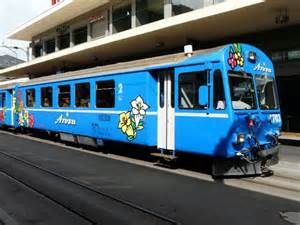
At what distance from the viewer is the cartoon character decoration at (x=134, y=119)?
13.2 m

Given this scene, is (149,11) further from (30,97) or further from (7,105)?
(7,105)

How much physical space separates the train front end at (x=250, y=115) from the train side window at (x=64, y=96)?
8535 millimetres

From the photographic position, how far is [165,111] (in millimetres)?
12383

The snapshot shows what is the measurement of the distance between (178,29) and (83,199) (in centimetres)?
1323

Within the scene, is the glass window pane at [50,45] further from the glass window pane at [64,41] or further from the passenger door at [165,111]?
the passenger door at [165,111]

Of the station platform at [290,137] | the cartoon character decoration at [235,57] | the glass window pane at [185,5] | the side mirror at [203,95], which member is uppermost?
the glass window pane at [185,5]

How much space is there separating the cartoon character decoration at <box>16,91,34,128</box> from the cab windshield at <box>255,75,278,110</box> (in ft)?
44.2

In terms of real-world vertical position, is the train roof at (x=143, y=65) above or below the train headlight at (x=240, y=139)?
above

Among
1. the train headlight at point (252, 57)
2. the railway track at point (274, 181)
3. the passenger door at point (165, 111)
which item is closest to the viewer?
the railway track at point (274, 181)

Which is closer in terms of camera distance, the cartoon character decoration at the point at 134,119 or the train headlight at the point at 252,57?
the train headlight at the point at 252,57

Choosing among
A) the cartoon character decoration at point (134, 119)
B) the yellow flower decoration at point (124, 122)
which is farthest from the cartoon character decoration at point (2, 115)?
the cartoon character decoration at point (134, 119)

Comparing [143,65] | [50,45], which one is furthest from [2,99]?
[143,65]

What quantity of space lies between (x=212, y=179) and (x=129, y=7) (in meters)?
18.8

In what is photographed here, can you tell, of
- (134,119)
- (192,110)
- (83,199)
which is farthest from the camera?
(134,119)
